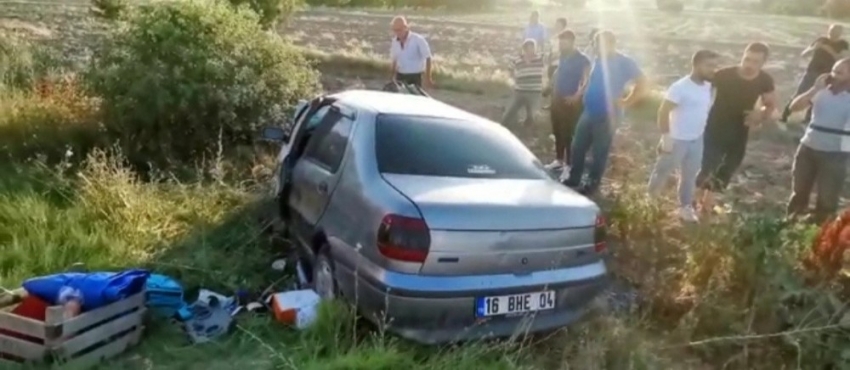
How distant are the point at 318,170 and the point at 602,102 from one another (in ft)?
10.8

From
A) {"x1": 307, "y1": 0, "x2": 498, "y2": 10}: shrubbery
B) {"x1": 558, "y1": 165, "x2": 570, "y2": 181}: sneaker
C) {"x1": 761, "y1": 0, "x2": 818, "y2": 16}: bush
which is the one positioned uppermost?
{"x1": 558, "y1": 165, "x2": 570, "y2": 181}: sneaker

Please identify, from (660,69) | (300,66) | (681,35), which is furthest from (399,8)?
(300,66)

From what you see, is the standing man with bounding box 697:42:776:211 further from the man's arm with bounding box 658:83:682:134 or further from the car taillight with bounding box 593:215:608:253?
the car taillight with bounding box 593:215:608:253

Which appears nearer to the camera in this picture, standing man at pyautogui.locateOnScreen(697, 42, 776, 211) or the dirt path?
standing man at pyautogui.locateOnScreen(697, 42, 776, 211)

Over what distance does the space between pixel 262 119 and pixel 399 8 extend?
49911mm

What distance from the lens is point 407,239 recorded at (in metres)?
4.07

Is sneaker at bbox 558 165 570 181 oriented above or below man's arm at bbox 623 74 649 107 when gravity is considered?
below

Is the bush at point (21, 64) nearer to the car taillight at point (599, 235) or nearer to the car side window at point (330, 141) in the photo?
the car side window at point (330, 141)

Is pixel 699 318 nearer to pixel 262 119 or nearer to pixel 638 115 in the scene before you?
pixel 262 119

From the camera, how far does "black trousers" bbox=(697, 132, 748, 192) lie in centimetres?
681

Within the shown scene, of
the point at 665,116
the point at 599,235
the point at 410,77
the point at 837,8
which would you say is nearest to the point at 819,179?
the point at 665,116

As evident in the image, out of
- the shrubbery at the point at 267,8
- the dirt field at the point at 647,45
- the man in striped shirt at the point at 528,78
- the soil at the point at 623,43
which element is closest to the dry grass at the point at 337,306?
the man in striped shirt at the point at 528,78

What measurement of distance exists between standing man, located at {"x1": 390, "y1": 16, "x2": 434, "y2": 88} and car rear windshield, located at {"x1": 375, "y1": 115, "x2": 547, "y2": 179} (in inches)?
203

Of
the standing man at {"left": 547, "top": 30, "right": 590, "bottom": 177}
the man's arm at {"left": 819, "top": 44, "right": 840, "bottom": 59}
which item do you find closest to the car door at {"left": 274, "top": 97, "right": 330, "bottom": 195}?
the standing man at {"left": 547, "top": 30, "right": 590, "bottom": 177}
